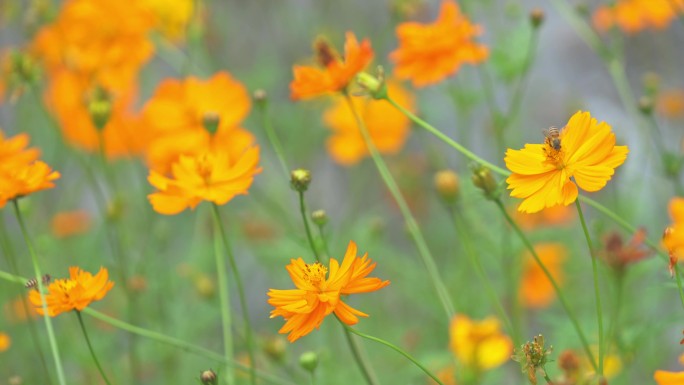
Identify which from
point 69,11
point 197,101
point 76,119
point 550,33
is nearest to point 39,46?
point 69,11

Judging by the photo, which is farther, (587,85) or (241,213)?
(587,85)

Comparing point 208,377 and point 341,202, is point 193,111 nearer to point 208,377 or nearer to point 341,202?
point 208,377

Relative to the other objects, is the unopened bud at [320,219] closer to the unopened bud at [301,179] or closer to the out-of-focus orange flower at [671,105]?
the unopened bud at [301,179]

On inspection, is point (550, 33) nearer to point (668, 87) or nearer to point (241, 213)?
point (668, 87)

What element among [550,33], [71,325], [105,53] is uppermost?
[105,53]

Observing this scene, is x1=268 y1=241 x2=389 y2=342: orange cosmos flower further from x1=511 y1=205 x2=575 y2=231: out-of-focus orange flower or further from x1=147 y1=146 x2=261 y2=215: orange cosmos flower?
x1=511 y1=205 x2=575 y2=231: out-of-focus orange flower

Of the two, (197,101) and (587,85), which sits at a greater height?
(197,101)

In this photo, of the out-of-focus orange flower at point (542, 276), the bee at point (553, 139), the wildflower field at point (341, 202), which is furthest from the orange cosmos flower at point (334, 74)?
the out-of-focus orange flower at point (542, 276)
